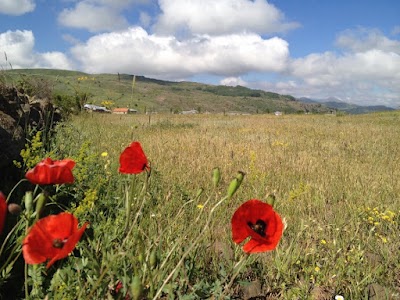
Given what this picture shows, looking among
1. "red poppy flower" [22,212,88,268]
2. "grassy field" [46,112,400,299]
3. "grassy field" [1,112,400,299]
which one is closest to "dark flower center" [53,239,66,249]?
"red poppy flower" [22,212,88,268]

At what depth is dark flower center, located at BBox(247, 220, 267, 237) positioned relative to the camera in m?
1.21

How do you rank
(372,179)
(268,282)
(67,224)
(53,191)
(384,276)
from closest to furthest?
(67,224), (268,282), (384,276), (53,191), (372,179)

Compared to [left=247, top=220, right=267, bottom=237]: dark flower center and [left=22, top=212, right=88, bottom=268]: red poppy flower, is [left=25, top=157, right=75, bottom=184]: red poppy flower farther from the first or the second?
[left=247, top=220, right=267, bottom=237]: dark flower center

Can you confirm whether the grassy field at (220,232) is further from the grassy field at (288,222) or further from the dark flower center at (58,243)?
the dark flower center at (58,243)

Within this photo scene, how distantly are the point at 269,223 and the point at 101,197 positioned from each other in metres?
2.07

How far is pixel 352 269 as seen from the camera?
2367mm

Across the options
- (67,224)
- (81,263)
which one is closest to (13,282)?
(81,263)

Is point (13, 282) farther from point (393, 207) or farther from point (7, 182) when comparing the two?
point (393, 207)

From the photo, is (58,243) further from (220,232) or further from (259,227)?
(220,232)

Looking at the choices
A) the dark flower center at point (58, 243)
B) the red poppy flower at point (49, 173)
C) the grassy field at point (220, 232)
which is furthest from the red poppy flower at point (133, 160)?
the dark flower center at point (58, 243)

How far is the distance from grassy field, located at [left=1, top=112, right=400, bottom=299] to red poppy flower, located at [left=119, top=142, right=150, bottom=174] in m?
0.06

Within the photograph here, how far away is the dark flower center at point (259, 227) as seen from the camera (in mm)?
1207

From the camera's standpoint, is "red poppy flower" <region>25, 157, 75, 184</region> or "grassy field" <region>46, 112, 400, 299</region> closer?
"red poppy flower" <region>25, 157, 75, 184</region>

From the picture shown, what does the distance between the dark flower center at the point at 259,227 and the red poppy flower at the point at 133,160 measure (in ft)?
1.52
